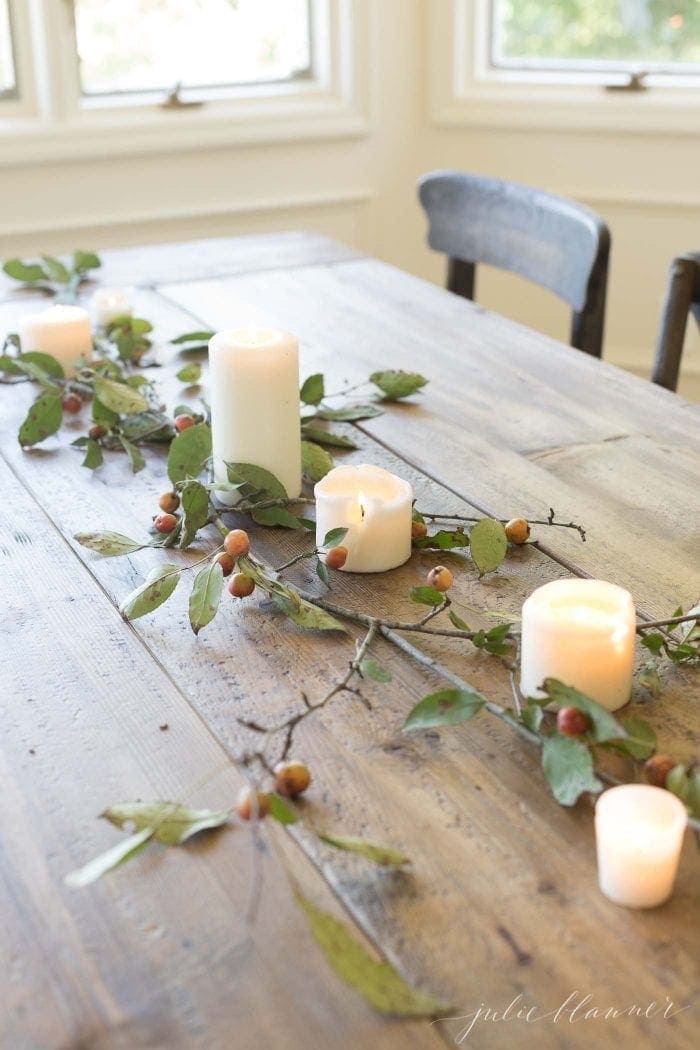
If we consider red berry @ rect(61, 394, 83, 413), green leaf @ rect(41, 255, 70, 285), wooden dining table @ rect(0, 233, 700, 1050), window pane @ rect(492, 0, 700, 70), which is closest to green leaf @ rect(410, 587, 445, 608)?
wooden dining table @ rect(0, 233, 700, 1050)

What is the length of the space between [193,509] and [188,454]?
12cm

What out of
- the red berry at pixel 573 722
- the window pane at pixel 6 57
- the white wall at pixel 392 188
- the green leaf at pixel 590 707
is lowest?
the white wall at pixel 392 188

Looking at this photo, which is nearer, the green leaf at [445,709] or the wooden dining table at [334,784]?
the wooden dining table at [334,784]

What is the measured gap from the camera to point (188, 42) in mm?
2801

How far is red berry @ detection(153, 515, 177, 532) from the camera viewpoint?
3.38 feet

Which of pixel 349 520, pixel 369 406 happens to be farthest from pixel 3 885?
pixel 369 406

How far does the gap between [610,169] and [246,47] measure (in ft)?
2.95

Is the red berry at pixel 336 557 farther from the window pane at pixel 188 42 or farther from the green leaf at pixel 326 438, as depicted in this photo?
the window pane at pixel 188 42

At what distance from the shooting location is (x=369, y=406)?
1.32 m

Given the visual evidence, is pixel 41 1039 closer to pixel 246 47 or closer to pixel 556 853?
pixel 556 853

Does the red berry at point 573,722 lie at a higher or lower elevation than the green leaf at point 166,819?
higher

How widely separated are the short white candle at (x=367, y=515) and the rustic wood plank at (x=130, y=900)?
0.20m
